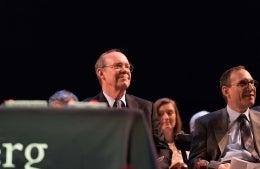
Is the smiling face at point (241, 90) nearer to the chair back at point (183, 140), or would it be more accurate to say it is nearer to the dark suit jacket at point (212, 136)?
the dark suit jacket at point (212, 136)

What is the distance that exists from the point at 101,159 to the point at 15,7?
476 centimetres

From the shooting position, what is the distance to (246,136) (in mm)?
3941

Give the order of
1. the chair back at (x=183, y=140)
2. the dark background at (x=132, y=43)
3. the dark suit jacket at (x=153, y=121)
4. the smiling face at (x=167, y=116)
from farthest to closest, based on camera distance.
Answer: the dark background at (x=132, y=43), the smiling face at (x=167, y=116), the chair back at (x=183, y=140), the dark suit jacket at (x=153, y=121)

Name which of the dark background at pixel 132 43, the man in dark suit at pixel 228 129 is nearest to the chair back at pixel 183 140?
the man in dark suit at pixel 228 129

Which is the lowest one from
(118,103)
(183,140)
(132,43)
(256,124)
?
(183,140)

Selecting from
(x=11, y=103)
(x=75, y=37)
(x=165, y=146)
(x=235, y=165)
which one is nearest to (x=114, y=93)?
(x=165, y=146)

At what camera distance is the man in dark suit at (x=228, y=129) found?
3.86 meters

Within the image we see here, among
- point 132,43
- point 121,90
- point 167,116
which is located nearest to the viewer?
point 121,90

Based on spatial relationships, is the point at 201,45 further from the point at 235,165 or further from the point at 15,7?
the point at 235,165

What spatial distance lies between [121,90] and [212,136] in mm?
615

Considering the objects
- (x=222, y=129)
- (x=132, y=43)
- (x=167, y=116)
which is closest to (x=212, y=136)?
(x=222, y=129)

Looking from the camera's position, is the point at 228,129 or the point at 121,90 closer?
the point at 121,90

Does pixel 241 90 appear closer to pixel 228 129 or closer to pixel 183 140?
pixel 228 129

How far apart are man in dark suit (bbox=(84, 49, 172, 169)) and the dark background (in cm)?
284
